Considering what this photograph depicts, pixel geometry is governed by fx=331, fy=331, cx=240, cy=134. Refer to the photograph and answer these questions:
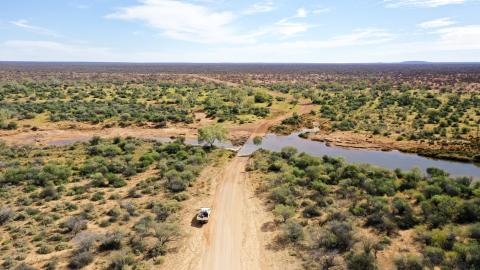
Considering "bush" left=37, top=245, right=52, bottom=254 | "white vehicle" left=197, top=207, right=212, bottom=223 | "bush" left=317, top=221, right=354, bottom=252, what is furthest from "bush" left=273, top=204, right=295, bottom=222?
"bush" left=37, top=245, right=52, bottom=254

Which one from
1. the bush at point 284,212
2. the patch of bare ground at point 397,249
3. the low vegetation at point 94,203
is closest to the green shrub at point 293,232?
the bush at point 284,212

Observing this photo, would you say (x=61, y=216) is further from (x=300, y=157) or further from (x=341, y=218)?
(x=300, y=157)

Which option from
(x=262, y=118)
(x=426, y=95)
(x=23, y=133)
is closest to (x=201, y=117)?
(x=262, y=118)

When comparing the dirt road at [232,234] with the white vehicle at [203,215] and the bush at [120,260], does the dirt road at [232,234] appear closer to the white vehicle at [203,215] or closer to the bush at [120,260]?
the white vehicle at [203,215]

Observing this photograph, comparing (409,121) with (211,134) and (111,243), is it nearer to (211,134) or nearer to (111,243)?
(211,134)

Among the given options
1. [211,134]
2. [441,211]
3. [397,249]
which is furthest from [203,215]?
[211,134]
